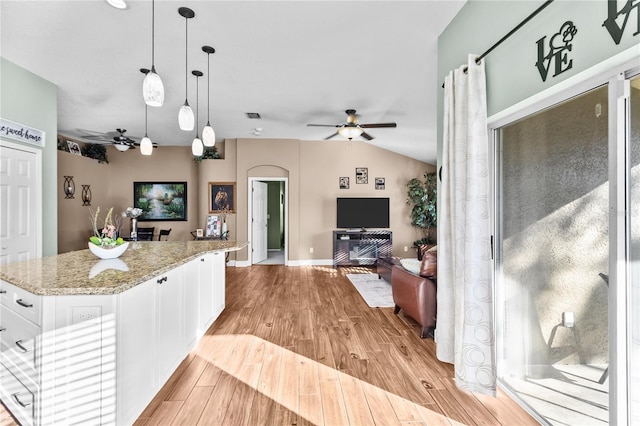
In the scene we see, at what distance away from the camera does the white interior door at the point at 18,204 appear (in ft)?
11.2

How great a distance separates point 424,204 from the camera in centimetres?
703

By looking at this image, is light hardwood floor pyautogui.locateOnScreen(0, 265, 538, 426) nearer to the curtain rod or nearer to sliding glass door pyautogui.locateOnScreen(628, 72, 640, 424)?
sliding glass door pyautogui.locateOnScreen(628, 72, 640, 424)

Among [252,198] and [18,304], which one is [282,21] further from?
[252,198]

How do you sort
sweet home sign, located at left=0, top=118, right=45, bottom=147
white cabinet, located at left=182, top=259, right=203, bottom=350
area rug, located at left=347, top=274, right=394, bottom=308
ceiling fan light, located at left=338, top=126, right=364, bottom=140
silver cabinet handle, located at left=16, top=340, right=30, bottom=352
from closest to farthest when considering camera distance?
silver cabinet handle, located at left=16, top=340, right=30, bottom=352 < white cabinet, located at left=182, top=259, right=203, bottom=350 < sweet home sign, located at left=0, top=118, right=45, bottom=147 < area rug, located at left=347, top=274, right=394, bottom=308 < ceiling fan light, located at left=338, top=126, right=364, bottom=140

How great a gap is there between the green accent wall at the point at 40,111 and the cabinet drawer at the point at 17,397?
2.66 metres

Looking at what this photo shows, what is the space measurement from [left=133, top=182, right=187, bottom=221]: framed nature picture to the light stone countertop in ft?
16.5

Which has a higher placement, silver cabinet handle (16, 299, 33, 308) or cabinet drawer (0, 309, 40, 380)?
silver cabinet handle (16, 299, 33, 308)

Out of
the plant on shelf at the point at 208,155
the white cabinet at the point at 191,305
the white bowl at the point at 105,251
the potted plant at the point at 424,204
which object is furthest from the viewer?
the plant on shelf at the point at 208,155

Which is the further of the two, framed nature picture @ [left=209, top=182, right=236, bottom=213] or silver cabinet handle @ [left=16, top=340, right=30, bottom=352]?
framed nature picture @ [left=209, top=182, right=236, bottom=213]

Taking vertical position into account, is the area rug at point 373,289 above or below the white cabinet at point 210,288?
below

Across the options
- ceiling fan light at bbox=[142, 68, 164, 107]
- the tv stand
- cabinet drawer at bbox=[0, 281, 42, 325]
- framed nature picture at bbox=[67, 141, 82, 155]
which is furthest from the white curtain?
framed nature picture at bbox=[67, 141, 82, 155]

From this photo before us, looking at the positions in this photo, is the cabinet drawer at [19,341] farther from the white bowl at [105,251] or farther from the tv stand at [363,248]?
the tv stand at [363,248]

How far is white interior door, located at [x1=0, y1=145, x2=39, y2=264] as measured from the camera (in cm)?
341

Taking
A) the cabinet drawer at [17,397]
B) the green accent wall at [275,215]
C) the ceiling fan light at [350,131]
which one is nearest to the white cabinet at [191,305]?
the cabinet drawer at [17,397]
